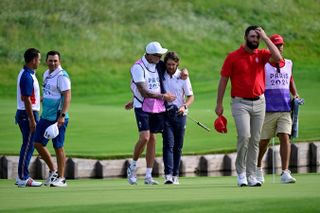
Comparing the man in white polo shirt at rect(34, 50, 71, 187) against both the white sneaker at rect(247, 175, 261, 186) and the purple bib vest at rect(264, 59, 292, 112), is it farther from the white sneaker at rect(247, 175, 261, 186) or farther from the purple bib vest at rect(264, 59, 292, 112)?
the white sneaker at rect(247, 175, 261, 186)

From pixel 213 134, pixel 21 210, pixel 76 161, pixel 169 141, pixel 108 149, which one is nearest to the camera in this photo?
pixel 21 210

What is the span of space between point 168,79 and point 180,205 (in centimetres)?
563

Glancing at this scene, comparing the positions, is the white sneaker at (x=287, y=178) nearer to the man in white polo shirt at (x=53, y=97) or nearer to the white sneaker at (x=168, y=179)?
the white sneaker at (x=168, y=179)

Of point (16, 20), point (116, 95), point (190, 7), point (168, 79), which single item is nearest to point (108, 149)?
point (168, 79)

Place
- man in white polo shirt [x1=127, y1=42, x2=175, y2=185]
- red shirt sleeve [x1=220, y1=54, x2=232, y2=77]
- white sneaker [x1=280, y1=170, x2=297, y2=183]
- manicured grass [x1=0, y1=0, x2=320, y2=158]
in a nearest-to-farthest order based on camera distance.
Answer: red shirt sleeve [x1=220, y1=54, x2=232, y2=77] → white sneaker [x1=280, y1=170, x2=297, y2=183] → man in white polo shirt [x1=127, y1=42, x2=175, y2=185] → manicured grass [x1=0, y1=0, x2=320, y2=158]

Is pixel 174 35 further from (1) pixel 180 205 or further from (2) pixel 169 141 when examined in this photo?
(1) pixel 180 205

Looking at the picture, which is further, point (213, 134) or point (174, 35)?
point (174, 35)

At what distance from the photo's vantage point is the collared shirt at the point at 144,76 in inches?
647

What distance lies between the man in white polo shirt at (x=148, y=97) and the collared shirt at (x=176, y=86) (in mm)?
388

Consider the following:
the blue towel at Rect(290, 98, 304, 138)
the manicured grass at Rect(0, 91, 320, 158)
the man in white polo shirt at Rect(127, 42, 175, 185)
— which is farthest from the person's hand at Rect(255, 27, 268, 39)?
the manicured grass at Rect(0, 91, 320, 158)

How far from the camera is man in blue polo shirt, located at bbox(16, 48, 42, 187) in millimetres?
16250

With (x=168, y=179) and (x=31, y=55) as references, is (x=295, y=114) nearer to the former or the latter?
(x=168, y=179)

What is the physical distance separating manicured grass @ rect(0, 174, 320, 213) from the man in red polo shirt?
1.88 ft

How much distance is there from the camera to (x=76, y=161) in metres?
20.8
